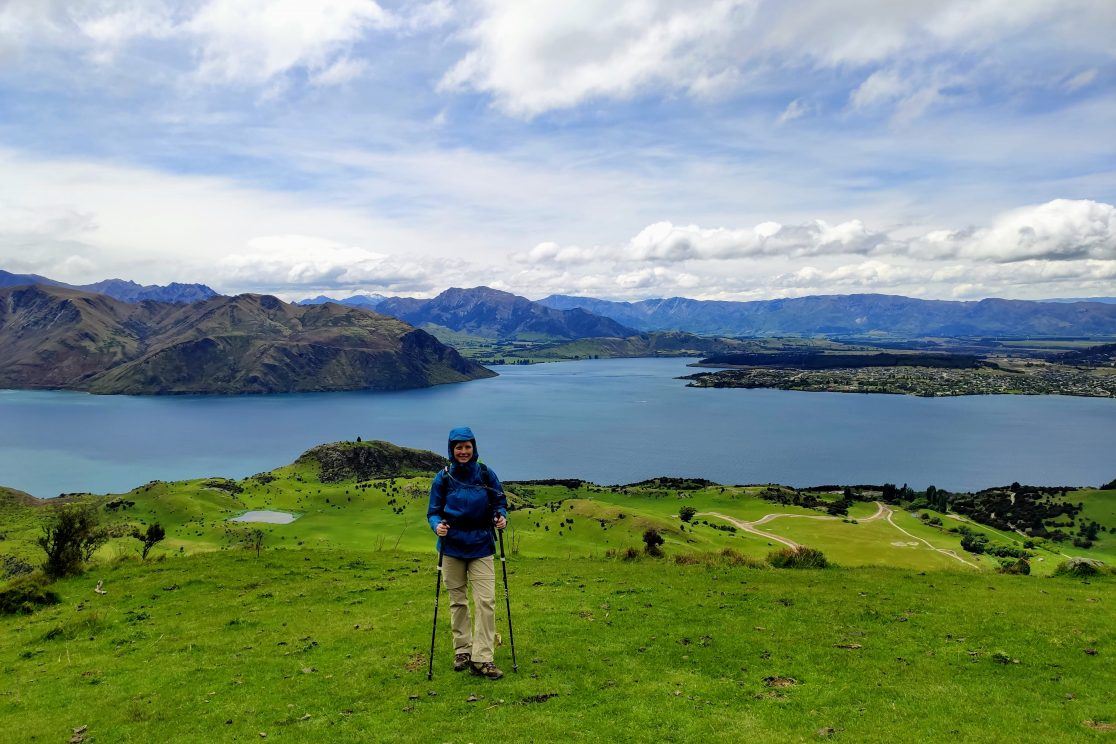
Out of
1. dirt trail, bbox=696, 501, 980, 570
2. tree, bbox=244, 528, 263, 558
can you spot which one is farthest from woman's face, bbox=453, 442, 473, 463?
dirt trail, bbox=696, 501, 980, 570

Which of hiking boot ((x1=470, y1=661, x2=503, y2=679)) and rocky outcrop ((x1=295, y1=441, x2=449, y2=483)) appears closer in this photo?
hiking boot ((x1=470, y1=661, x2=503, y2=679))

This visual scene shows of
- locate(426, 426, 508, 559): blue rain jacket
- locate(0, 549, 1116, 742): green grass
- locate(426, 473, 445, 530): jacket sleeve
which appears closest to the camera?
locate(0, 549, 1116, 742): green grass

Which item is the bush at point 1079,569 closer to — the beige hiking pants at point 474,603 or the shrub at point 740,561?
the shrub at point 740,561

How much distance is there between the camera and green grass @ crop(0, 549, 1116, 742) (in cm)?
1135

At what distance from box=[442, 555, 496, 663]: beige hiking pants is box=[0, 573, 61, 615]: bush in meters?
19.5

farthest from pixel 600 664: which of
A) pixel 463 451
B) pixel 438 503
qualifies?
pixel 463 451

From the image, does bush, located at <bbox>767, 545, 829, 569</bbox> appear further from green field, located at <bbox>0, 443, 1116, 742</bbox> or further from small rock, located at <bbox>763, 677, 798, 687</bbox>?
small rock, located at <bbox>763, 677, 798, 687</bbox>

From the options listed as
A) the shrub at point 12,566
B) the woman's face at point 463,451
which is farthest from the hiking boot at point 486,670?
the shrub at point 12,566

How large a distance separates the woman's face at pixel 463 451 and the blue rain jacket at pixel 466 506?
9cm

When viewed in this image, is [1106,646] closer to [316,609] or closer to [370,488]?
[316,609]

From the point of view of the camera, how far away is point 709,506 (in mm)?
112312

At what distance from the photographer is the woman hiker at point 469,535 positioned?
13.3 meters

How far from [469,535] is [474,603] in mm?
1616

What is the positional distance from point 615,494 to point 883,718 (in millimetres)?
120824
